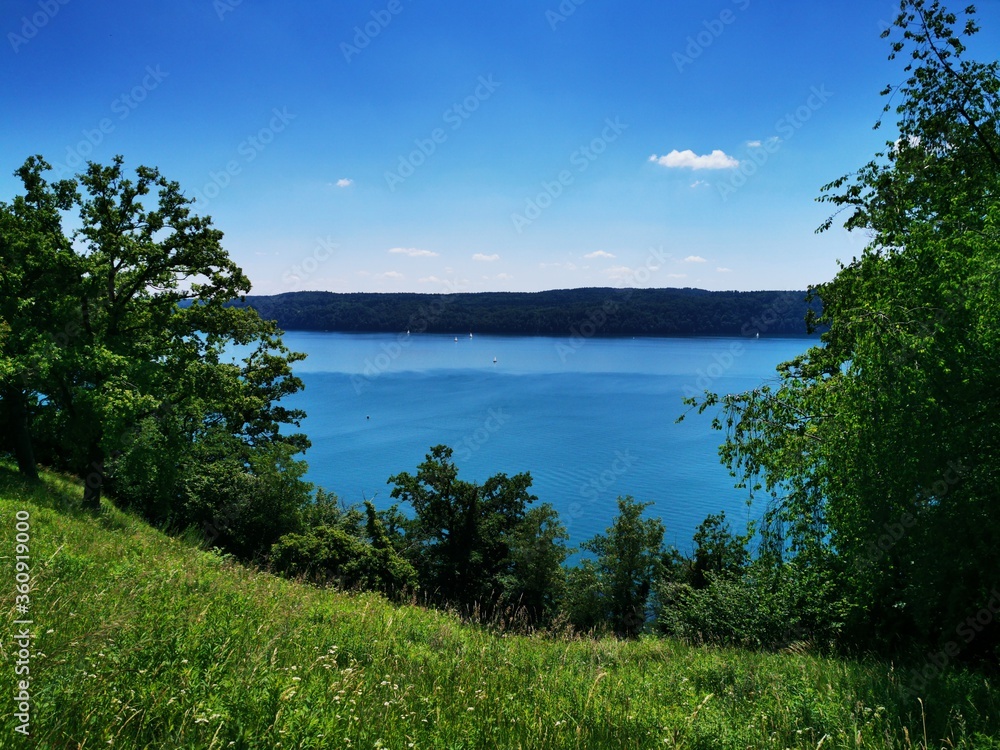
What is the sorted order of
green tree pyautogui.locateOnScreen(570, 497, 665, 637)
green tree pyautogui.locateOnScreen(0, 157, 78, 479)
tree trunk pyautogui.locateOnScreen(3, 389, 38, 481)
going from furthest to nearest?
green tree pyautogui.locateOnScreen(570, 497, 665, 637) → tree trunk pyautogui.locateOnScreen(3, 389, 38, 481) → green tree pyautogui.locateOnScreen(0, 157, 78, 479)

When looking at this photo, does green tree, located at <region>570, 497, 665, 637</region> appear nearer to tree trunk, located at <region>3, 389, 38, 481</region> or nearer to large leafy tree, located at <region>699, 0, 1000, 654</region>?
large leafy tree, located at <region>699, 0, 1000, 654</region>

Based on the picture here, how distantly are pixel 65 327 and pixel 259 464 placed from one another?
16.1 meters

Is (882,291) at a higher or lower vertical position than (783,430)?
higher

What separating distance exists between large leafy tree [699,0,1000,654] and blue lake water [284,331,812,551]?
34.4 m

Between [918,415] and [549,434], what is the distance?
72994mm

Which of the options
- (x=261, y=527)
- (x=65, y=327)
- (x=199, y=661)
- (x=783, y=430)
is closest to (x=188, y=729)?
(x=199, y=661)

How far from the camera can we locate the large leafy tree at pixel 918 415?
7.65 m

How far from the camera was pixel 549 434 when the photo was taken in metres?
80.5

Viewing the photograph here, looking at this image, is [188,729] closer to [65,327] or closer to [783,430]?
[783,430]

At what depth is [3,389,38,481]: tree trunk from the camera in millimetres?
16625

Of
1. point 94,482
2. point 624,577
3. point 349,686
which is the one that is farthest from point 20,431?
point 624,577

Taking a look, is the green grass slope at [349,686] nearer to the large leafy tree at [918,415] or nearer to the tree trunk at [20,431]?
the large leafy tree at [918,415]

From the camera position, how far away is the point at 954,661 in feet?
27.0

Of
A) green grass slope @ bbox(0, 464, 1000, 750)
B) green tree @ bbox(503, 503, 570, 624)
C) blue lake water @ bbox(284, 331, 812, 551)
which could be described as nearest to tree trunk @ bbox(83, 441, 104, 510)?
green grass slope @ bbox(0, 464, 1000, 750)
